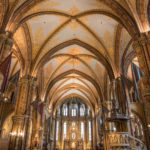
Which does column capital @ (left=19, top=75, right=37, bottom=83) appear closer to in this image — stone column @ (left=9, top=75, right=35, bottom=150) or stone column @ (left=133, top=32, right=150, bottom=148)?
stone column @ (left=9, top=75, right=35, bottom=150)

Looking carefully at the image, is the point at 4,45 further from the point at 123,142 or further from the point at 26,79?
the point at 123,142

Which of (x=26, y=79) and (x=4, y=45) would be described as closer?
(x=4, y=45)

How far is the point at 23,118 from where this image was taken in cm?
1229

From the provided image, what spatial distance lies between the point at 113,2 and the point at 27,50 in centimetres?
831

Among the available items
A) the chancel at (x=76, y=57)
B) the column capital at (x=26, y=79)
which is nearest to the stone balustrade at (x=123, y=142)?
the chancel at (x=76, y=57)

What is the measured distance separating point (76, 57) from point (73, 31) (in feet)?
14.3

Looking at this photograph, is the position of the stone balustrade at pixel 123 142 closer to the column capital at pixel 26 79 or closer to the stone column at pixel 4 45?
the stone column at pixel 4 45

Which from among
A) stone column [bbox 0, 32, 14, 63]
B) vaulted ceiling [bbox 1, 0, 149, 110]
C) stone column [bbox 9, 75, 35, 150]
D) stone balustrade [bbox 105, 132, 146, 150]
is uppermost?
vaulted ceiling [bbox 1, 0, 149, 110]

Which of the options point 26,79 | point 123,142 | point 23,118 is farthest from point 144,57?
point 26,79

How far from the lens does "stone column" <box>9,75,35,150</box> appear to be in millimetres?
11578

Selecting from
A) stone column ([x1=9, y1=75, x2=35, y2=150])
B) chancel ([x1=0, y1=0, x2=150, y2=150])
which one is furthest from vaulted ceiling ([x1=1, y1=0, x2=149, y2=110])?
stone column ([x1=9, y1=75, x2=35, y2=150])

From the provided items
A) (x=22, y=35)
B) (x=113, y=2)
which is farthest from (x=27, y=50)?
(x=113, y=2)

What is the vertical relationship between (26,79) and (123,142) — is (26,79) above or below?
above

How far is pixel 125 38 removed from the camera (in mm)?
14062
